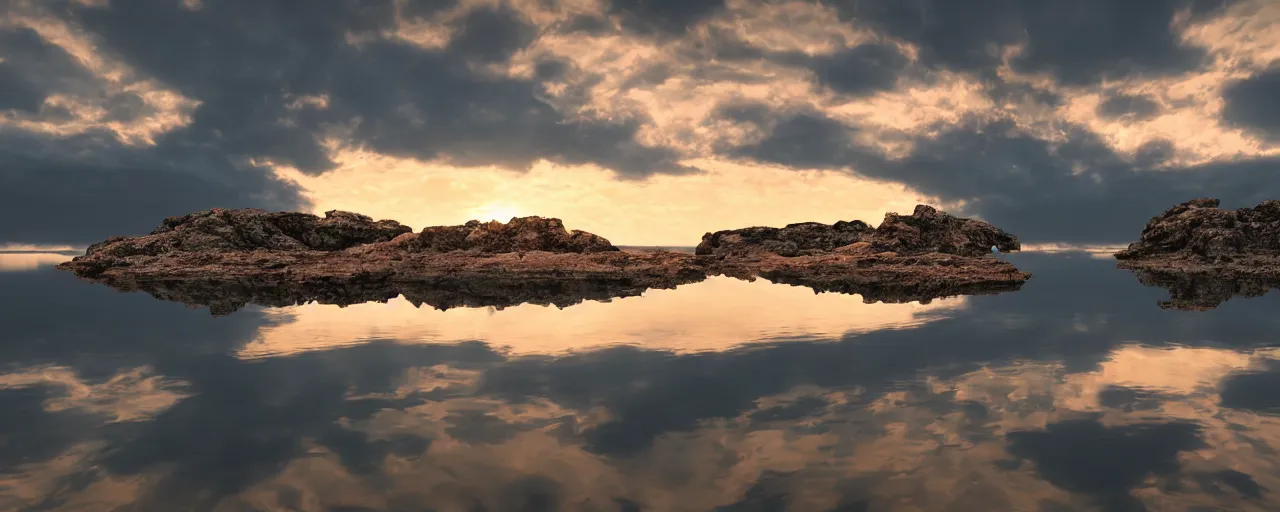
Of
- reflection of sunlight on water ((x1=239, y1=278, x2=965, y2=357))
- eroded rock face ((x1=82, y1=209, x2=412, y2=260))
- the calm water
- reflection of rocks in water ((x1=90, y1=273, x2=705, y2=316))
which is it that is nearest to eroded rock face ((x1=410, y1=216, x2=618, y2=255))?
eroded rock face ((x1=82, y1=209, x2=412, y2=260))

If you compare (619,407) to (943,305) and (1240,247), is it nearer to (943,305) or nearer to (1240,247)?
(943,305)

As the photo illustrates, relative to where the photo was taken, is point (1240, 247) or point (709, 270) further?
point (1240, 247)

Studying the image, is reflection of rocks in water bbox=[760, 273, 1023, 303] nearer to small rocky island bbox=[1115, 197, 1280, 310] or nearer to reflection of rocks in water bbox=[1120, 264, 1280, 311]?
reflection of rocks in water bbox=[1120, 264, 1280, 311]

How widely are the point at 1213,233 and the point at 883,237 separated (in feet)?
117

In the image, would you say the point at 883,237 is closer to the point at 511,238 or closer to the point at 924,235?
the point at 924,235

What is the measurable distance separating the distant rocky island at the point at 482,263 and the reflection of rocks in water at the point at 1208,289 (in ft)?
30.3

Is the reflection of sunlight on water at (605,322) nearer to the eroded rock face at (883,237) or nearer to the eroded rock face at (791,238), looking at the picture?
the eroded rock face at (883,237)

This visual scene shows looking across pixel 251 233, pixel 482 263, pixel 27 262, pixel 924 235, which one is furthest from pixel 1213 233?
pixel 27 262

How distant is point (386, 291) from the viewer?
38.0 metres

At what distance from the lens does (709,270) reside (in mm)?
62188

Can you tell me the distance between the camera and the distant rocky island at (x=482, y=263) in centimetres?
3809

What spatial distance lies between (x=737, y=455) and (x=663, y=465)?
1120mm

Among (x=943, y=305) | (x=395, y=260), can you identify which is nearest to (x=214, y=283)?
(x=395, y=260)

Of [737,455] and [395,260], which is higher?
[395,260]
